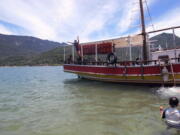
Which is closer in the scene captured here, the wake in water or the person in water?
the person in water

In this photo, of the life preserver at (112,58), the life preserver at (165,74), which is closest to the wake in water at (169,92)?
the life preserver at (165,74)

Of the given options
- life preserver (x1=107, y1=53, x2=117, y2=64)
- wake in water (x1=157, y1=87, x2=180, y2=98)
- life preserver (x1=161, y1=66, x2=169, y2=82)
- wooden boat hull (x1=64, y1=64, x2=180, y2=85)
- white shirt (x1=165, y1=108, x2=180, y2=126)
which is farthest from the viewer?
life preserver (x1=107, y1=53, x2=117, y2=64)

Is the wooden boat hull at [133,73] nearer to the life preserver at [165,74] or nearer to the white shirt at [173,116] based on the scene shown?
the life preserver at [165,74]

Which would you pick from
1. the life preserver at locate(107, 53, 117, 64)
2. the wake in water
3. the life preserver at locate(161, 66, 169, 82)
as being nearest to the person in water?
the wake in water

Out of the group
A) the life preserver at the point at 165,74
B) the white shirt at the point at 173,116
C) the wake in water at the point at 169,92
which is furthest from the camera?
the life preserver at the point at 165,74

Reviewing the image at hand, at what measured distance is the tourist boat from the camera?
35.1 ft

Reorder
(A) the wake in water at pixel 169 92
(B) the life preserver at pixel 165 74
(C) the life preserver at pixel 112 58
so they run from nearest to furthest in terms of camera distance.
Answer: (A) the wake in water at pixel 169 92, (B) the life preserver at pixel 165 74, (C) the life preserver at pixel 112 58

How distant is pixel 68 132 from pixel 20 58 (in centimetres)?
13789

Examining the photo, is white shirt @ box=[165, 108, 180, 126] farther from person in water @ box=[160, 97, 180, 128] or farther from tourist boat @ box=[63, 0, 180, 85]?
tourist boat @ box=[63, 0, 180, 85]

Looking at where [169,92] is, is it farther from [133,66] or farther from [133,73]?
[133,66]

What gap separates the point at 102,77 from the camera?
14602 mm

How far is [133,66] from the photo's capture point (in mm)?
12070

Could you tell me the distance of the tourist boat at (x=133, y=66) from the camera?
10703 mm

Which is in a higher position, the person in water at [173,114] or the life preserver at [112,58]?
the life preserver at [112,58]
